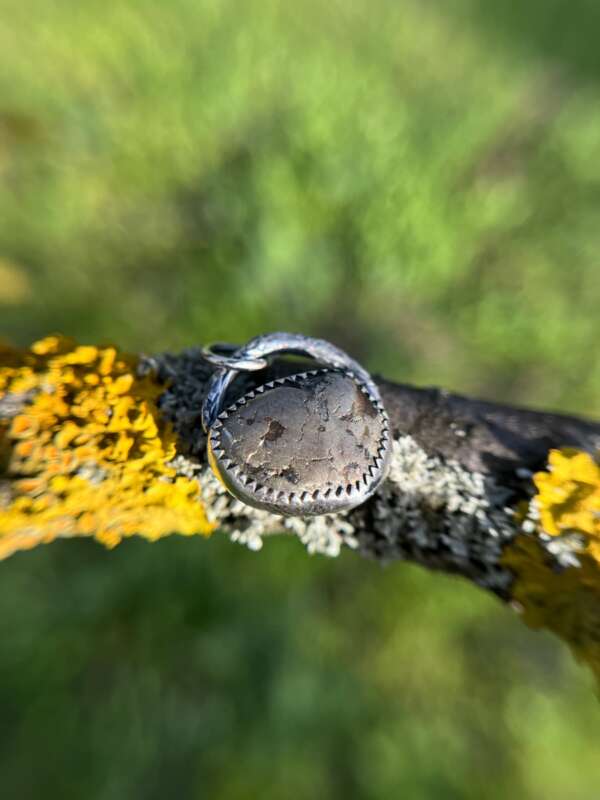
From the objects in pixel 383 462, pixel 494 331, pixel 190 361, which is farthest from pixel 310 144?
pixel 383 462

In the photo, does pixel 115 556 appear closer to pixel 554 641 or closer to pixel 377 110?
pixel 554 641

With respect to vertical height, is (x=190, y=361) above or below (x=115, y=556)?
above

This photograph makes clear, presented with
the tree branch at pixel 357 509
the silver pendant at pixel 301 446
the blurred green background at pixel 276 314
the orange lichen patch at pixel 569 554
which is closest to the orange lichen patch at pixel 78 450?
the tree branch at pixel 357 509

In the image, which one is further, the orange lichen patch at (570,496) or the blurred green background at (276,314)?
the blurred green background at (276,314)

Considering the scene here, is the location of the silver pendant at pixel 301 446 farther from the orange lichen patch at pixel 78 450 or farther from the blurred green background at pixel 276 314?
the blurred green background at pixel 276 314

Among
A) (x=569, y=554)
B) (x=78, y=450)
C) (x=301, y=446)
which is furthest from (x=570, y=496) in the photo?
(x=78, y=450)

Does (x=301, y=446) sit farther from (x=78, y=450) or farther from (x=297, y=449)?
(x=78, y=450)

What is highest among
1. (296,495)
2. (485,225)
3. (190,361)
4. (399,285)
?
(485,225)
